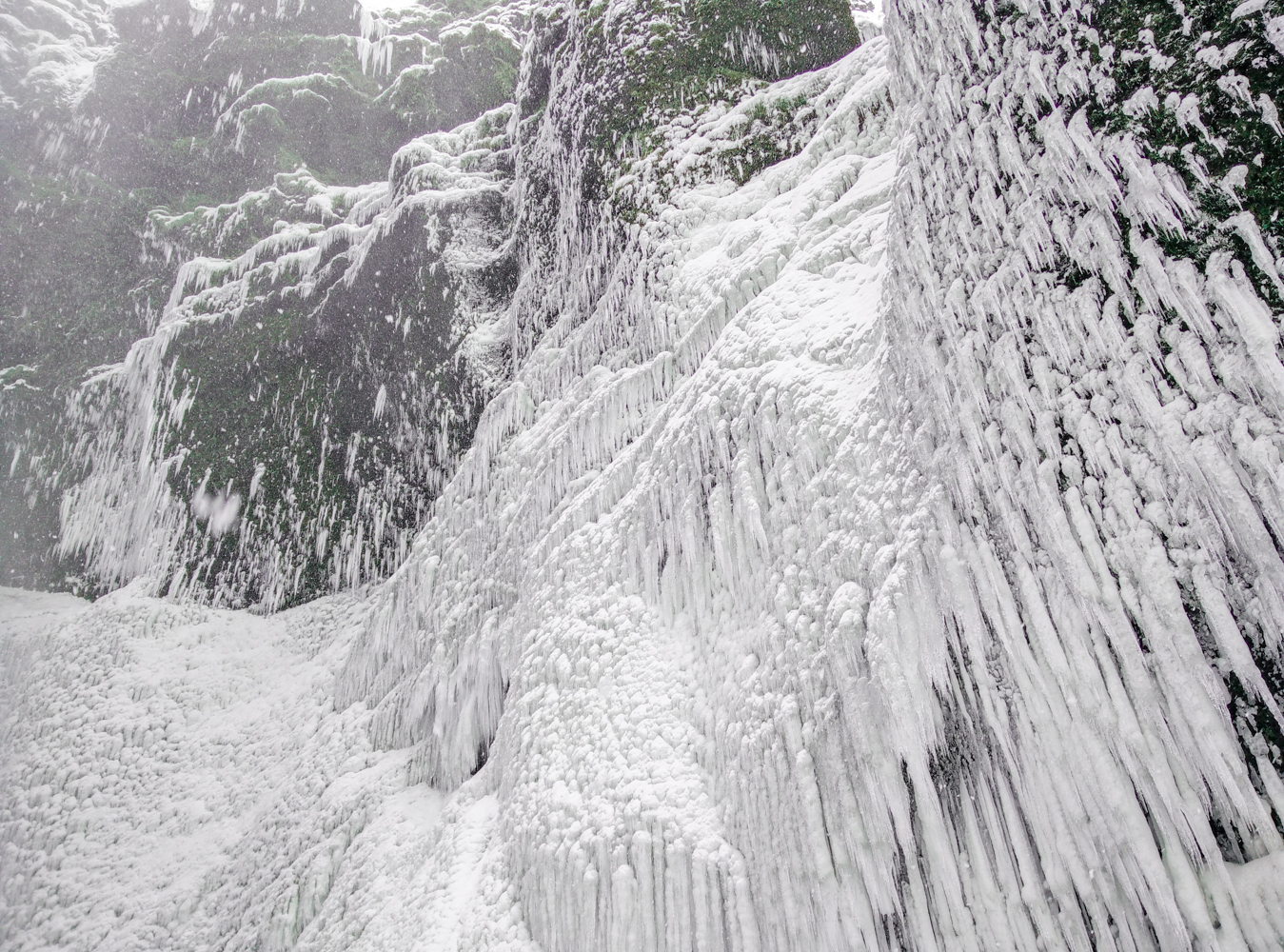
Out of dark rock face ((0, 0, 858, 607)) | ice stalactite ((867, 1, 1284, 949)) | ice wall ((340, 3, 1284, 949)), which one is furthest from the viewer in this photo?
dark rock face ((0, 0, 858, 607))

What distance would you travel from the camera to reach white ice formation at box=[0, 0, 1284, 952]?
3.37m

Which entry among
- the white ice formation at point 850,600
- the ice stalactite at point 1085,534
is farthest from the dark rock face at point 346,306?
the ice stalactite at point 1085,534

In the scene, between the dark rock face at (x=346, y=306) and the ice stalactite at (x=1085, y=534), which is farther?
the dark rock face at (x=346, y=306)

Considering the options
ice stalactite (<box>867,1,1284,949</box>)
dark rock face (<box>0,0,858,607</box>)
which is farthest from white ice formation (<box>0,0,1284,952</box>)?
dark rock face (<box>0,0,858,607</box>)

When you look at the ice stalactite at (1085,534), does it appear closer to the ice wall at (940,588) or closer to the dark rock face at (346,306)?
the ice wall at (940,588)

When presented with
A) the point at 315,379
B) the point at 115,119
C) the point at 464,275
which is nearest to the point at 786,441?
the point at 464,275

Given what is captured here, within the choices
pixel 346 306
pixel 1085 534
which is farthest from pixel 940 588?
pixel 346 306

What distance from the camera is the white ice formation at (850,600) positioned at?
337 centimetres

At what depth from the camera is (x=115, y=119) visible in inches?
983

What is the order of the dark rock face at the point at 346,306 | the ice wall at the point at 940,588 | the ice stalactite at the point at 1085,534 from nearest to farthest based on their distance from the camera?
the ice stalactite at the point at 1085,534
the ice wall at the point at 940,588
the dark rock face at the point at 346,306

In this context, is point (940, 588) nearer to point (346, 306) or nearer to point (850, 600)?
point (850, 600)

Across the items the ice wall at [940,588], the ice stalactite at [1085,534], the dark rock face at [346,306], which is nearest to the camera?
the ice stalactite at [1085,534]

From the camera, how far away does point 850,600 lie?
4863 millimetres

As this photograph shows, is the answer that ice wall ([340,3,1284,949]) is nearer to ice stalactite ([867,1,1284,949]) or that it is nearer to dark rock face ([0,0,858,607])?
ice stalactite ([867,1,1284,949])
